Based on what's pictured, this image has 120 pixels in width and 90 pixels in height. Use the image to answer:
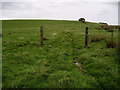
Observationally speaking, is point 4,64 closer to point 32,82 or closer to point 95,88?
point 32,82

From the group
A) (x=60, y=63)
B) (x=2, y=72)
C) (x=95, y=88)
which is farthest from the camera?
(x=60, y=63)

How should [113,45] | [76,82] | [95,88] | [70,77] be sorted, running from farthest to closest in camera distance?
[113,45], [70,77], [76,82], [95,88]

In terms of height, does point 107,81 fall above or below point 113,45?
below

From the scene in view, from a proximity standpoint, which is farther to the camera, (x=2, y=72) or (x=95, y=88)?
(x=2, y=72)

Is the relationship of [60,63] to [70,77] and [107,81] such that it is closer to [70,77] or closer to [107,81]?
[70,77]

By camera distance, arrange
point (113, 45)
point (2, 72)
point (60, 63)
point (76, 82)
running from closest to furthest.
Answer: point (76, 82)
point (2, 72)
point (60, 63)
point (113, 45)

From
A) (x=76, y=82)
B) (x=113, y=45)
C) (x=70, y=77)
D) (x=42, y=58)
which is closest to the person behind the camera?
(x=76, y=82)

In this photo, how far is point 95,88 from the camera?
938 centimetres

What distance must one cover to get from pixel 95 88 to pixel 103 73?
2008 millimetres

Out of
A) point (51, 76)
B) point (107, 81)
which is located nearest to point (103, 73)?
point (107, 81)

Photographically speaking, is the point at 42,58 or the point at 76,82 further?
the point at 42,58

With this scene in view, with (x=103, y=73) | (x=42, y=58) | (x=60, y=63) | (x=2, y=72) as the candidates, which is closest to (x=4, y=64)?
(x=2, y=72)

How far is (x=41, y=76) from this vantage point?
11.2 m

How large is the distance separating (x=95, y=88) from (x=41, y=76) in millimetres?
3608
